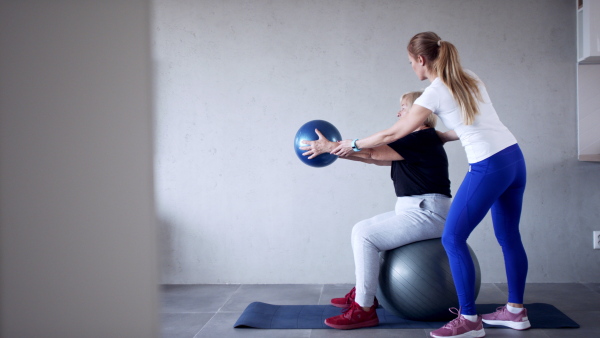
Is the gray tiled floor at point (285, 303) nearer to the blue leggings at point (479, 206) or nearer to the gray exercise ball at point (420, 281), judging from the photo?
the gray exercise ball at point (420, 281)

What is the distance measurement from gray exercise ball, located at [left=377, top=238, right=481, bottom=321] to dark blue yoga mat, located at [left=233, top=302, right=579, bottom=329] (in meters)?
0.10

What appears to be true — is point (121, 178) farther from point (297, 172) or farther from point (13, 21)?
point (297, 172)

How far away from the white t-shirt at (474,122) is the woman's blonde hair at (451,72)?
0.09 feet

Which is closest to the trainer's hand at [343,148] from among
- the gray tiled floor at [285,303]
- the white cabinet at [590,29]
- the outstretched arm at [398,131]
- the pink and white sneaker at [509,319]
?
the outstretched arm at [398,131]

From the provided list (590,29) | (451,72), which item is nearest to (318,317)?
(451,72)

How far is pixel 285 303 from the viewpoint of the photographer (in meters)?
3.08

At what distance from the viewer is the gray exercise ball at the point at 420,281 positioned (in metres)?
2.39

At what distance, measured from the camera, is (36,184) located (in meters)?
0.50

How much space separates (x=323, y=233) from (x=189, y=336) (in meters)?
1.34

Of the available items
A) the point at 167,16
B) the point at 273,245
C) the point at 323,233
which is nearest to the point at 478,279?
the point at 323,233

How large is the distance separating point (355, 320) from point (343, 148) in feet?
2.69

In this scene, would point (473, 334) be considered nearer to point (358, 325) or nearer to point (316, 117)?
point (358, 325)

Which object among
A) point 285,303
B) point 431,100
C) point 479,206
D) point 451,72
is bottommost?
point 285,303

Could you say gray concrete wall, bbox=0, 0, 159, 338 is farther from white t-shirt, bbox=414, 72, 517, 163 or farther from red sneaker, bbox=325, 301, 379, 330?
red sneaker, bbox=325, 301, 379, 330
